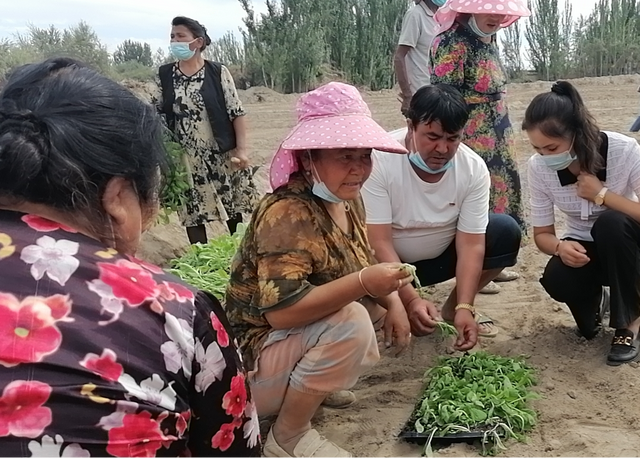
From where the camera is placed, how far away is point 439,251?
10.3ft

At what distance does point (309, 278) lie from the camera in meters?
2.24

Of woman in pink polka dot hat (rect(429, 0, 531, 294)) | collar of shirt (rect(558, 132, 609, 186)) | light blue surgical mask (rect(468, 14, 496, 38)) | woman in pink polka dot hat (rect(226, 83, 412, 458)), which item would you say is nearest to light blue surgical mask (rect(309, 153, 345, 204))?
woman in pink polka dot hat (rect(226, 83, 412, 458))

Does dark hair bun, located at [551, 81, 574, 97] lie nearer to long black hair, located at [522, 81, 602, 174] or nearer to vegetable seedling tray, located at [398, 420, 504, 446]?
long black hair, located at [522, 81, 602, 174]

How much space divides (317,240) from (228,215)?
252 cm

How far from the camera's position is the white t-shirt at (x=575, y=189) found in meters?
2.85

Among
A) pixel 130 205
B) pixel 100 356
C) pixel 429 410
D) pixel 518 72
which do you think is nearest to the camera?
pixel 100 356

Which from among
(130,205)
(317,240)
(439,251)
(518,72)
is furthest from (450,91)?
(518,72)

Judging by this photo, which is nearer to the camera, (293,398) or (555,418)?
(293,398)

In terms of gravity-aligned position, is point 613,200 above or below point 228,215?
above

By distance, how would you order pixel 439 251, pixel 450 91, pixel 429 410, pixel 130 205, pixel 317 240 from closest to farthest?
pixel 130 205, pixel 317 240, pixel 429 410, pixel 450 91, pixel 439 251

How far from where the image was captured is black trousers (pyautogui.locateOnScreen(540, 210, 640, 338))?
2.78m

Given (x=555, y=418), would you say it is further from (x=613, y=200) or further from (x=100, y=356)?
(x=100, y=356)

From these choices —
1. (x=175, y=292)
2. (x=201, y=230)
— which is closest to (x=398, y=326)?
(x=175, y=292)

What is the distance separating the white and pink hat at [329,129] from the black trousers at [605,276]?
3.55ft
